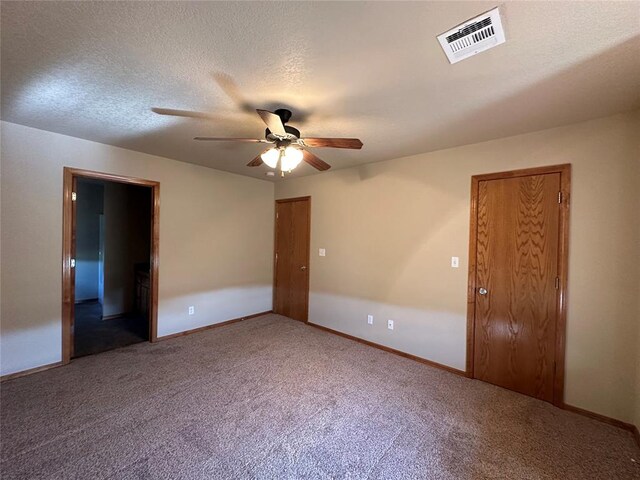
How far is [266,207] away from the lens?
4.86 meters

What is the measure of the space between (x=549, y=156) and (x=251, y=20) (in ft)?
8.61

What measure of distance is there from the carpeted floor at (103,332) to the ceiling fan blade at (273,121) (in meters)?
3.31

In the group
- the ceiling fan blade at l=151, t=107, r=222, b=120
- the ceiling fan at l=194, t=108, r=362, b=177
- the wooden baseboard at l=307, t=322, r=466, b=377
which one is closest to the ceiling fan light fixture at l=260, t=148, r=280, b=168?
the ceiling fan at l=194, t=108, r=362, b=177

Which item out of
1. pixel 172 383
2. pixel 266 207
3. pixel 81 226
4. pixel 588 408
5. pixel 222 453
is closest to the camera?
pixel 222 453

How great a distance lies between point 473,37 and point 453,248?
6.66ft

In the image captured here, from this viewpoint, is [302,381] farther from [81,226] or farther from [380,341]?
[81,226]

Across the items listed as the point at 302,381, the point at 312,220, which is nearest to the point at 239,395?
the point at 302,381

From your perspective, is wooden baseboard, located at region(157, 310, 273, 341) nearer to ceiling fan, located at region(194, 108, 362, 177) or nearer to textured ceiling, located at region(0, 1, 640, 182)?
textured ceiling, located at region(0, 1, 640, 182)

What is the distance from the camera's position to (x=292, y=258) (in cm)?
467

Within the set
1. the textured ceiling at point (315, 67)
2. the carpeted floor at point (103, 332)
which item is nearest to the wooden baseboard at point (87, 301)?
the carpeted floor at point (103, 332)

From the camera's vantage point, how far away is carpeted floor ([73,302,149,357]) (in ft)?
11.0

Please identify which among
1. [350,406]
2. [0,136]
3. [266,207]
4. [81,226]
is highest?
[0,136]

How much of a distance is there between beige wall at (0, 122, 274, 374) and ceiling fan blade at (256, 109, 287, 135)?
7.76 feet

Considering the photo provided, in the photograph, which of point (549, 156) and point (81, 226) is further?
point (81, 226)
